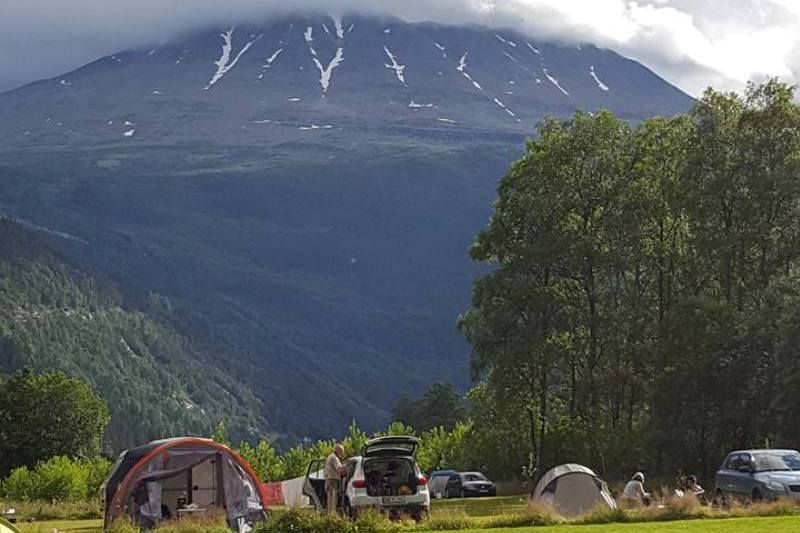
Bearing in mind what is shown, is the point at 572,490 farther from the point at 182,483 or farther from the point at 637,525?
the point at 182,483

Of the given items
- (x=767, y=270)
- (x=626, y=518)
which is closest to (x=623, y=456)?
(x=767, y=270)

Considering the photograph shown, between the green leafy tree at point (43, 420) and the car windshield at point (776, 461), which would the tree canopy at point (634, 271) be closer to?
the car windshield at point (776, 461)

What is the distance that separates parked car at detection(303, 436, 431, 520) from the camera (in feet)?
81.3

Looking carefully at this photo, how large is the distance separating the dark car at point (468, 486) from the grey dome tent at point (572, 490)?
2266 cm

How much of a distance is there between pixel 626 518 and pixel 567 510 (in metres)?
6.15

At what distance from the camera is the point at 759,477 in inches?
1086

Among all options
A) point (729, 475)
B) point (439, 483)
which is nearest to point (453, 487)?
point (439, 483)

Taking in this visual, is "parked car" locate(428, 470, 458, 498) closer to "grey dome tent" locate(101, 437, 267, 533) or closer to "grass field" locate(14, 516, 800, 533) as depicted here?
"grey dome tent" locate(101, 437, 267, 533)

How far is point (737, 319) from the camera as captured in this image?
4312 cm

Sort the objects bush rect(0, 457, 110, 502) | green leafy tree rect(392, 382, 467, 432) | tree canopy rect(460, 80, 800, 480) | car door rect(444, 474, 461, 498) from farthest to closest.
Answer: green leafy tree rect(392, 382, 467, 432)
bush rect(0, 457, 110, 502)
car door rect(444, 474, 461, 498)
tree canopy rect(460, 80, 800, 480)

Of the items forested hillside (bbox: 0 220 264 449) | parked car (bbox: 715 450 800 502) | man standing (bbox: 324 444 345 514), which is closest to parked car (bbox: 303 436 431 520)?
man standing (bbox: 324 444 345 514)

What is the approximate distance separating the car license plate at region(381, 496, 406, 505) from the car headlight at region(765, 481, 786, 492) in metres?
8.44

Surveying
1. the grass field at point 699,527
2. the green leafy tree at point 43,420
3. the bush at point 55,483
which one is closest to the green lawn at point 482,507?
the grass field at point 699,527

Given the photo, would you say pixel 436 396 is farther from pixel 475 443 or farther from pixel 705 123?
pixel 705 123
